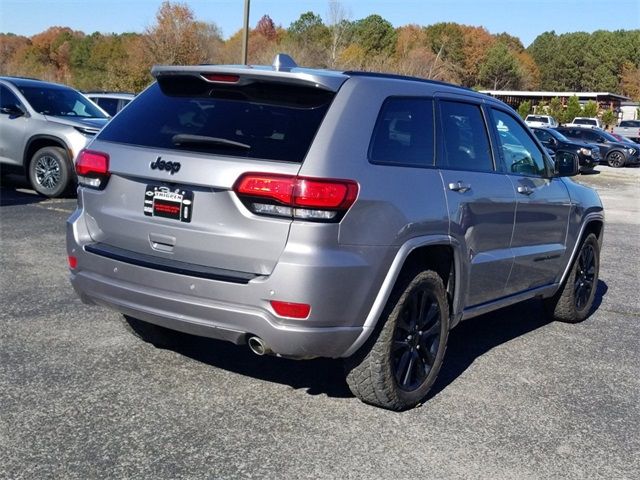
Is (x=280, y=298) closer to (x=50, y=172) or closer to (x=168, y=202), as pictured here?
(x=168, y=202)

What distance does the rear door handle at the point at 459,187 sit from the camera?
4375 millimetres

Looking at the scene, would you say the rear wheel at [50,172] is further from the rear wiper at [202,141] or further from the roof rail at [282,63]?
the rear wiper at [202,141]

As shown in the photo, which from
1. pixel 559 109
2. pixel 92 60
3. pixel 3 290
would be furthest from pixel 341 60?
pixel 3 290

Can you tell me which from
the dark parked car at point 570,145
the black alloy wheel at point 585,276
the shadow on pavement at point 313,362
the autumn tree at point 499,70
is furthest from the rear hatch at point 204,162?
the autumn tree at point 499,70

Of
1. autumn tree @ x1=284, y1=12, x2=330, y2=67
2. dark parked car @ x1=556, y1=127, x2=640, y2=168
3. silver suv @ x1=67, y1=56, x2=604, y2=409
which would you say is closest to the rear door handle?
silver suv @ x1=67, y1=56, x2=604, y2=409

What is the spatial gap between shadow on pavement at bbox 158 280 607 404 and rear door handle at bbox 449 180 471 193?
119cm

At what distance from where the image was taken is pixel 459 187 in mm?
4434

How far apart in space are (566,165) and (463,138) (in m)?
1.52

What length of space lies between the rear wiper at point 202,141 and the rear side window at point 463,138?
126 cm

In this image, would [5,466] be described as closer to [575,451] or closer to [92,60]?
[575,451]

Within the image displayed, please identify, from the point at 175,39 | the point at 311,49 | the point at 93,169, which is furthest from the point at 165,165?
the point at 311,49

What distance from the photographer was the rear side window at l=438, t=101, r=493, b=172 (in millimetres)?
4535

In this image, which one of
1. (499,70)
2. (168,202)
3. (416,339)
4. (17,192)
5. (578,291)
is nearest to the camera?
(168,202)

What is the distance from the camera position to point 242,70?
3920mm
